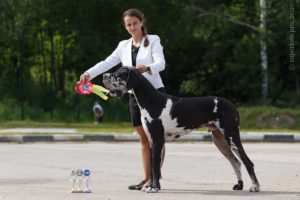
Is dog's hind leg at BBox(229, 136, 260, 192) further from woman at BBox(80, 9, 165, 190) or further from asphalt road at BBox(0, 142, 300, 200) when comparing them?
woman at BBox(80, 9, 165, 190)

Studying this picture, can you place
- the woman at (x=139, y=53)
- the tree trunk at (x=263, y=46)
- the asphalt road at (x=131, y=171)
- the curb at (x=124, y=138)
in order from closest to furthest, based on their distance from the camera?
the asphalt road at (x=131, y=171) → the woman at (x=139, y=53) → the curb at (x=124, y=138) → the tree trunk at (x=263, y=46)

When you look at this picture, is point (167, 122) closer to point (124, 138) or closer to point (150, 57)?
point (150, 57)

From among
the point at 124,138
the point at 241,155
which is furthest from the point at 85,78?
the point at 124,138

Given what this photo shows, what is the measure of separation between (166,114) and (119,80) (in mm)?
653

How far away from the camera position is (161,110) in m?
7.42

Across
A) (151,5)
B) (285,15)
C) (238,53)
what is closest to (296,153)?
(285,15)

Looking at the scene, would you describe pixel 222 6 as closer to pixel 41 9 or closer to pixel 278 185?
pixel 41 9

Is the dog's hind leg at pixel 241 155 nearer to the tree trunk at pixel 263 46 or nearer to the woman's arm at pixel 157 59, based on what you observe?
the woman's arm at pixel 157 59

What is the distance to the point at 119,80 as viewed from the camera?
736cm

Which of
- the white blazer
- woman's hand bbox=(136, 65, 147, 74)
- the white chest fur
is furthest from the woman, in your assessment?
the white chest fur

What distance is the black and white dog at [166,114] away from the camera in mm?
7371

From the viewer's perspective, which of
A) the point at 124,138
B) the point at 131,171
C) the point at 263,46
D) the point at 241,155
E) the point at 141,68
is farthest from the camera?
the point at 263,46

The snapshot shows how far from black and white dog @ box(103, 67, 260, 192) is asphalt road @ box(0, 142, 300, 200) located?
1.66ft

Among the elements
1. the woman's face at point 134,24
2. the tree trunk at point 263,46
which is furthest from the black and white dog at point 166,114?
the tree trunk at point 263,46
